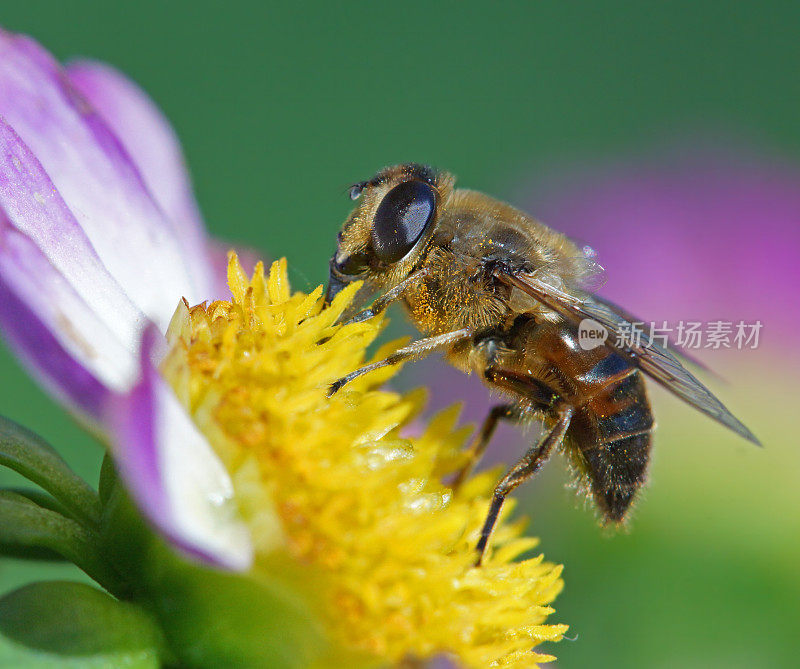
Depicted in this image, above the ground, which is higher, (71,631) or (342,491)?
(342,491)

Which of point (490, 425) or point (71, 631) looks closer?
point (71, 631)

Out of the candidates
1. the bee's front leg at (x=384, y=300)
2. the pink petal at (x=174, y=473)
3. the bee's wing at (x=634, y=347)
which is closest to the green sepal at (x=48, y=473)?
the pink petal at (x=174, y=473)

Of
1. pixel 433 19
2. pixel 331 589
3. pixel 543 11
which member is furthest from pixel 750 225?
pixel 543 11

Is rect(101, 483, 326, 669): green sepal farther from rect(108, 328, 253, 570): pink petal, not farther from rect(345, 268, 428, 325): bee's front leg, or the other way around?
rect(345, 268, 428, 325): bee's front leg

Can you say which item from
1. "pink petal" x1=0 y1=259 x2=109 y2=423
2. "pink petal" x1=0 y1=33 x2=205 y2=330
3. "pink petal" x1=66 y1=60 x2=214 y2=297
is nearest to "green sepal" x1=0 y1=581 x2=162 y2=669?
"pink petal" x1=0 y1=259 x2=109 y2=423

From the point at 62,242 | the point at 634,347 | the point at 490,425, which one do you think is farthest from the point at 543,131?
the point at 62,242

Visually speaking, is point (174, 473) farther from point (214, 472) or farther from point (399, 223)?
point (399, 223)

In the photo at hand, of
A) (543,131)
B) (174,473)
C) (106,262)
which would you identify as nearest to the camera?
(174,473)
